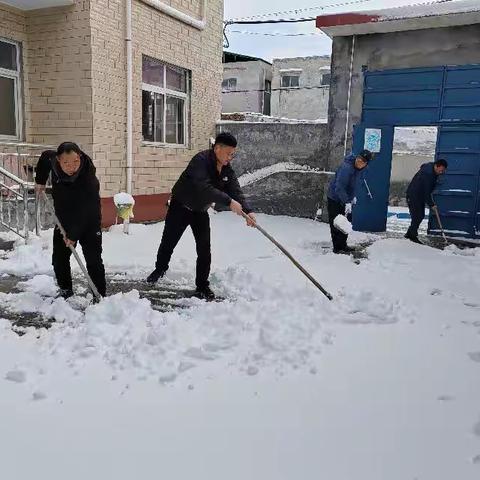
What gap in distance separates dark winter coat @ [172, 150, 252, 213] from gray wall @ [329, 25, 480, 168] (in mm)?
5209

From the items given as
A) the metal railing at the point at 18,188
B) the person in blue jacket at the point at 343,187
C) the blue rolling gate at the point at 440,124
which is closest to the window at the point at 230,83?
the blue rolling gate at the point at 440,124

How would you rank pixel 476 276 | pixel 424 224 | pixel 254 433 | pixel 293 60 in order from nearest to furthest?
pixel 254 433 → pixel 476 276 → pixel 424 224 → pixel 293 60

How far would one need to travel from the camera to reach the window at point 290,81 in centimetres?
2548

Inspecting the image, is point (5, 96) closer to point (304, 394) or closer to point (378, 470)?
point (304, 394)

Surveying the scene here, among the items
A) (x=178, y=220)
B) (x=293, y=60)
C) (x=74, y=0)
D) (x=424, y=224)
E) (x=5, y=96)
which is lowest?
(x=424, y=224)

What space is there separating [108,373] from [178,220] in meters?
2.06

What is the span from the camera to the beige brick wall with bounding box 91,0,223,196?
22.9 feet

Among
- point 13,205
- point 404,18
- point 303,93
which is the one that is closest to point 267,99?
point 303,93

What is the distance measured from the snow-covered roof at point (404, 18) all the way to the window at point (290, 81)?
17627 mm

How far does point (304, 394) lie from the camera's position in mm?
2393

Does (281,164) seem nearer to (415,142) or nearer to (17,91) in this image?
(17,91)

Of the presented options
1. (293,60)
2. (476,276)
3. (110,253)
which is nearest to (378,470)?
(476,276)

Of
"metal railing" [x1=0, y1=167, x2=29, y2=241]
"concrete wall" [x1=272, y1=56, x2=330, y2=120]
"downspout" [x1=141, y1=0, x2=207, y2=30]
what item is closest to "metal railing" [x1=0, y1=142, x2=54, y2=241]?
"metal railing" [x1=0, y1=167, x2=29, y2=241]

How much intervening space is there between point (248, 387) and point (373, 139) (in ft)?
23.0
